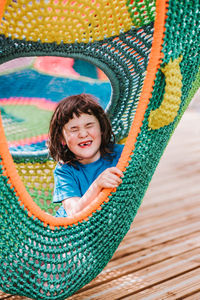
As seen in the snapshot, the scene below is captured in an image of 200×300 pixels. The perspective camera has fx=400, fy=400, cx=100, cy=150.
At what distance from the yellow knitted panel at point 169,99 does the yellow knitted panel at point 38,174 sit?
642mm

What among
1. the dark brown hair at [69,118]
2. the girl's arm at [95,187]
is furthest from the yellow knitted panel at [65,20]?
the girl's arm at [95,187]

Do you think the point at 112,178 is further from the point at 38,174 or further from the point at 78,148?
the point at 38,174

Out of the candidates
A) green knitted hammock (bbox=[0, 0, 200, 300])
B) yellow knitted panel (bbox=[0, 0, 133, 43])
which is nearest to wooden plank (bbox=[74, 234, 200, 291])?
green knitted hammock (bbox=[0, 0, 200, 300])

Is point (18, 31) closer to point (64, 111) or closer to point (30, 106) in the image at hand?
point (64, 111)

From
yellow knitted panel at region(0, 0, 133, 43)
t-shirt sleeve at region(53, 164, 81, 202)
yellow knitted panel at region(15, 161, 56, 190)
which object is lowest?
t-shirt sleeve at region(53, 164, 81, 202)

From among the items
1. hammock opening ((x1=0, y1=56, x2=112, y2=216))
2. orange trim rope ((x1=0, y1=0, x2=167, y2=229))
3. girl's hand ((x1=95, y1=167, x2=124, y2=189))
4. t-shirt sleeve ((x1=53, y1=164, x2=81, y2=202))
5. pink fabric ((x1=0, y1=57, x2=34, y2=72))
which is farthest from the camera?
hammock opening ((x1=0, y1=56, x2=112, y2=216))

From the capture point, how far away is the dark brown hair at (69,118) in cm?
121

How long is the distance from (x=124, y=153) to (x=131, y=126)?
67 millimetres

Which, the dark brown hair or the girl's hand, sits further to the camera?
the dark brown hair

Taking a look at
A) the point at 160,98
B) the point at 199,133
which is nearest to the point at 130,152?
the point at 160,98

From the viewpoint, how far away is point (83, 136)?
3.84ft

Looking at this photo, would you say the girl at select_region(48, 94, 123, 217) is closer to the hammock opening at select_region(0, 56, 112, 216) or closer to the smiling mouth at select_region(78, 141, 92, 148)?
the smiling mouth at select_region(78, 141, 92, 148)

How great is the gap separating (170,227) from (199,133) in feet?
7.37

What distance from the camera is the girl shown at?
1.18m
